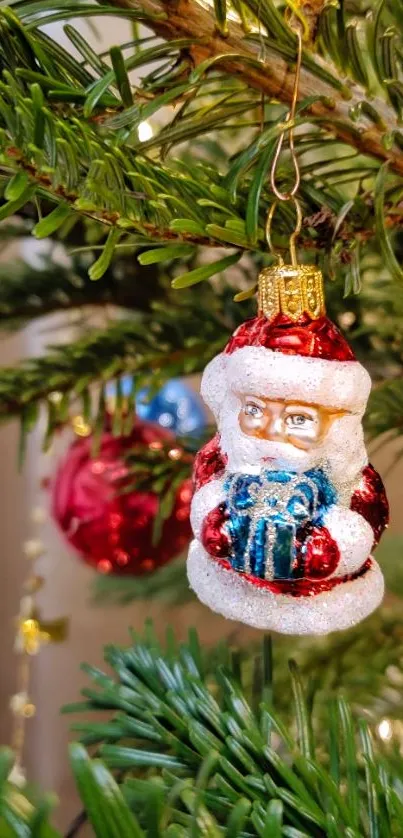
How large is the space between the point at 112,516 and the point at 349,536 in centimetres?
27

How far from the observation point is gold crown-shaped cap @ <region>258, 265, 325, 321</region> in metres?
0.26

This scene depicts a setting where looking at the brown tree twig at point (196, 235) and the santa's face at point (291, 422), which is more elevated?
the brown tree twig at point (196, 235)

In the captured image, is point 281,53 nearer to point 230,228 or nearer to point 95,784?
point 230,228

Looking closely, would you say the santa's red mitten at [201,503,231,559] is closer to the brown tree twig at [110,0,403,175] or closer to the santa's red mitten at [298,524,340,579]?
the santa's red mitten at [298,524,340,579]

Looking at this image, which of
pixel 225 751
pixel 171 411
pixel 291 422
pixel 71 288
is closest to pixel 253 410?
pixel 291 422

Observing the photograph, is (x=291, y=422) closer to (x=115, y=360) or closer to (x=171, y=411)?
(x=115, y=360)

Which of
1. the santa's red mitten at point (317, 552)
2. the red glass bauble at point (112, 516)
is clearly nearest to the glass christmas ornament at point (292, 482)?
the santa's red mitten at point (317, 552)

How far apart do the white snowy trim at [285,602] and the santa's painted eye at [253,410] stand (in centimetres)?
6

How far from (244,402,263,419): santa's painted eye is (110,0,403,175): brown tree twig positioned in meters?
0.10

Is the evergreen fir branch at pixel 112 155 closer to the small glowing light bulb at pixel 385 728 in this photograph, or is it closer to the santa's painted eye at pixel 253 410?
the santa's painted eye at pixel 253 410

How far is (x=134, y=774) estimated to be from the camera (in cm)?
32

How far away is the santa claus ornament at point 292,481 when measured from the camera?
9.9 inches

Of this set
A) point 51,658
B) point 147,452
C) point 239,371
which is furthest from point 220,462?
point 51,658

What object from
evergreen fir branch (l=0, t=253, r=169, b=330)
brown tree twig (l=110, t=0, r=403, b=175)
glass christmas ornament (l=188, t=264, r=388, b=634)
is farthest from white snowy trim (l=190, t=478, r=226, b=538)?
evergreen fir branch (l=0, t=253, r=169, b=330)
